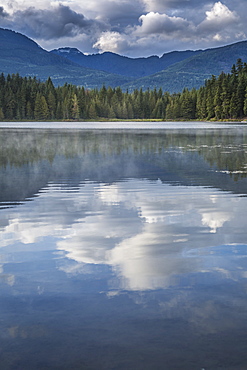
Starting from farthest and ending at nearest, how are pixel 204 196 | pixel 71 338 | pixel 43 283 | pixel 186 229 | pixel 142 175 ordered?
pixel 142 175 → pixel 204 196 → pixel 186 229 → pixel 43 283 → pixel 71 338

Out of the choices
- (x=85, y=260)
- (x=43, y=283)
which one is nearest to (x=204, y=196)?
(x=85, y=260)

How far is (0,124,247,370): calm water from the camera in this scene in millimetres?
5301

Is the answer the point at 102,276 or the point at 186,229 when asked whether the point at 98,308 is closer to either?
the point at 102,276

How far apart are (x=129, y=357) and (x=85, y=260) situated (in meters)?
3.89

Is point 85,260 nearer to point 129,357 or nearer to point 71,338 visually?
point 71,338

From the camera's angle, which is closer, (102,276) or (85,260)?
(102,276)

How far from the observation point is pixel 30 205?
15.1 metres

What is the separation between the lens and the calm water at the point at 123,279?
17.4 feet

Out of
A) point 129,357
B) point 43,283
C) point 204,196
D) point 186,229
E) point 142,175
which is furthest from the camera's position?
point 142,175

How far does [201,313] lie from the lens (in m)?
6.30

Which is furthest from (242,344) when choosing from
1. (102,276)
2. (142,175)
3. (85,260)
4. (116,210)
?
(142,175)

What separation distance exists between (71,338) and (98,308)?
952 millimetres

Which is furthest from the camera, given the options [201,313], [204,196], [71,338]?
[204,196]

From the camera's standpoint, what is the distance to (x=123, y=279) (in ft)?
25.4
